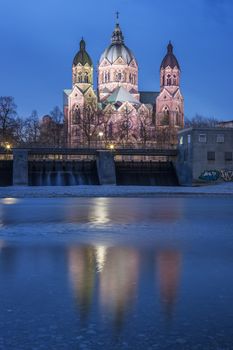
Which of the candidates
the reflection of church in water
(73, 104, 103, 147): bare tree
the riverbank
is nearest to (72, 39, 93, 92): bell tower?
(73, 104, 103, 147): bare tree

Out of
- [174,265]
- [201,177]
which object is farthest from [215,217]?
[201,177]

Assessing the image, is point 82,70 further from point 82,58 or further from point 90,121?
point 90,121

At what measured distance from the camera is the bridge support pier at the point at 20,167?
184 feet

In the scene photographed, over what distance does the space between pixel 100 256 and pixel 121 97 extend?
411ft

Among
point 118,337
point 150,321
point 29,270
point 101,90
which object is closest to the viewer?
point 118,337

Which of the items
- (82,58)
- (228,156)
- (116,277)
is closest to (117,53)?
(82,58)

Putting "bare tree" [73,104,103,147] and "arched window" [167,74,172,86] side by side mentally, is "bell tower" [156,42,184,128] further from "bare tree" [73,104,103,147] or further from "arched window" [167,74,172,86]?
"bare tree" [73,104,103,147]

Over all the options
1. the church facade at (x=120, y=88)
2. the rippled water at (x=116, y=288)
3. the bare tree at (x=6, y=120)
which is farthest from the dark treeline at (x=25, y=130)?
the rippled water at (x=116, y=288)

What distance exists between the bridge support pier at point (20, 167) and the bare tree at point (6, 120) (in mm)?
26899

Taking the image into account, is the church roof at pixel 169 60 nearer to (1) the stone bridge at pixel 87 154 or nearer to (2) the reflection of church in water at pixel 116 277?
(1) the stone bridge at pixel 87 154

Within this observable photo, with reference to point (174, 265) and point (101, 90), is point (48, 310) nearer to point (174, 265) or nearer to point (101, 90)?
point (174, 265)

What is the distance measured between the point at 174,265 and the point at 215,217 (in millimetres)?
12910

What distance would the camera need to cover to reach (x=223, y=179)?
2320 inches

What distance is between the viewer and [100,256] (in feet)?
46.3
